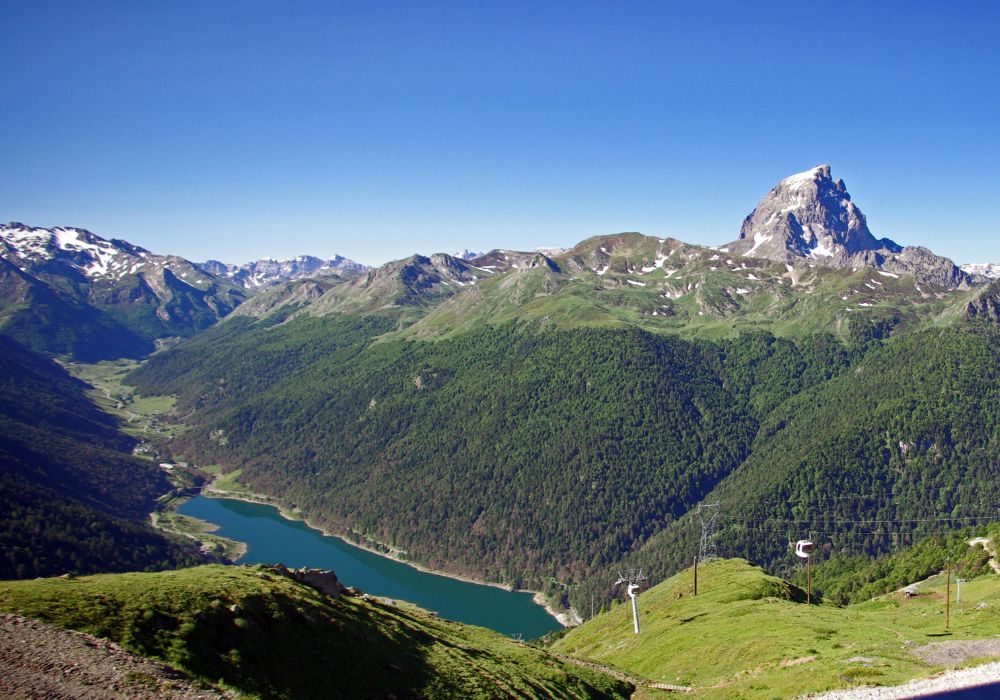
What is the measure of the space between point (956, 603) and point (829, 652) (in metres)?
42.0

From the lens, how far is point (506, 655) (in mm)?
71062

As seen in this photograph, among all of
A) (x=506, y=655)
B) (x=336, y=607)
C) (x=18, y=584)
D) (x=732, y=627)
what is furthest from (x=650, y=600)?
(x=18, y=584)

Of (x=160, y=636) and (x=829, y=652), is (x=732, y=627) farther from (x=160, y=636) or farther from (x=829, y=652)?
(x=160, y=636)

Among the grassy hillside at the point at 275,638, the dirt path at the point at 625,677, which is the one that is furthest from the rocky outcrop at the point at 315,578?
the dirt path at the point at 625,677

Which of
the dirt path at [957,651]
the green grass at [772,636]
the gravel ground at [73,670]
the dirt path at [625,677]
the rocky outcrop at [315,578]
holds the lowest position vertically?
the dirt path at [625,677]

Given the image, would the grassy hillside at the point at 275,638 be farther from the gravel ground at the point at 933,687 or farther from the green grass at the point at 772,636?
the gravel ground at the point at 933,687

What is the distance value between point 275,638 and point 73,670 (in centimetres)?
1529

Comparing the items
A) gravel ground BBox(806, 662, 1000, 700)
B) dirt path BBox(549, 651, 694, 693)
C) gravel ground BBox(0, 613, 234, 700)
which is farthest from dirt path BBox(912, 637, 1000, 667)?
gravel ground BBox(0, 613, 234, 700)

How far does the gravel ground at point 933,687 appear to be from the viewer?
44.9m

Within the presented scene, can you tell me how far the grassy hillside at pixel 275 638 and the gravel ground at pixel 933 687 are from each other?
26.1 metres

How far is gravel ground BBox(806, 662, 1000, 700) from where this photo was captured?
44.9 meters

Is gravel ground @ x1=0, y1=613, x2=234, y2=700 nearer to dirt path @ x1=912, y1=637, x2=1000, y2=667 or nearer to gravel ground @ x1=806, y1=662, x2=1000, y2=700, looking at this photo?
gravel ground @ x1=806, y1=662, x2=1000, y2=700

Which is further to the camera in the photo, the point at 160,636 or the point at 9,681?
the point at 160,636

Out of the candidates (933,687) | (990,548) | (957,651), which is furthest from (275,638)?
(990,548)
